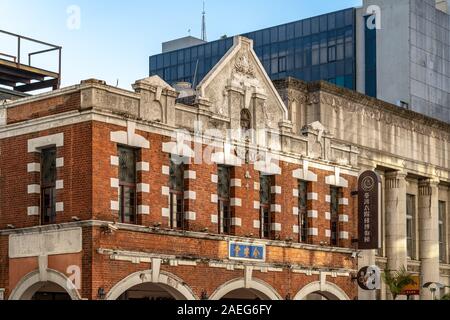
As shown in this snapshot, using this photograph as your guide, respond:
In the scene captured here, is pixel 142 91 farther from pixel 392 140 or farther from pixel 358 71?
pixel 358 71

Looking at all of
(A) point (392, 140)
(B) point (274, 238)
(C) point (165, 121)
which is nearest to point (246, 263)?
(B) point (274, 238)

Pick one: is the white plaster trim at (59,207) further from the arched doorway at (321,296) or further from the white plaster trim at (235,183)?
the arched doorway at (321,296)

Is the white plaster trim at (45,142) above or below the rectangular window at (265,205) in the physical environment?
above

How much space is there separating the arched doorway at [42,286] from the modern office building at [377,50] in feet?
177

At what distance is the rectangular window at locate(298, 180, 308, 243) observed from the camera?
39.1 m

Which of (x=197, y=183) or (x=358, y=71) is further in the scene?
(x=358, y=71)

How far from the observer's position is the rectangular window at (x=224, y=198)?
3544cm

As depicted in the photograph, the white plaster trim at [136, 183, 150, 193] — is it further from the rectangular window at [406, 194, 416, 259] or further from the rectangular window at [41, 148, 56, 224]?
the rectangular window at [406, 194, 416, 259]

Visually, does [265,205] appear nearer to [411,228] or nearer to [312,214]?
[312,214]

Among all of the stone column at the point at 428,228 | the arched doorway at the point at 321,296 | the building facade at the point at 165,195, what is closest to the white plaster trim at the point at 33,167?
the building facade at the point at 165,195

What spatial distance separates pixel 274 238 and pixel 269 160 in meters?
3.09

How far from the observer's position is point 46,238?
1214 inches

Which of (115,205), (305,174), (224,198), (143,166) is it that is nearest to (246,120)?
(224,198)

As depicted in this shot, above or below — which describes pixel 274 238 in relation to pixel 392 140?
below
